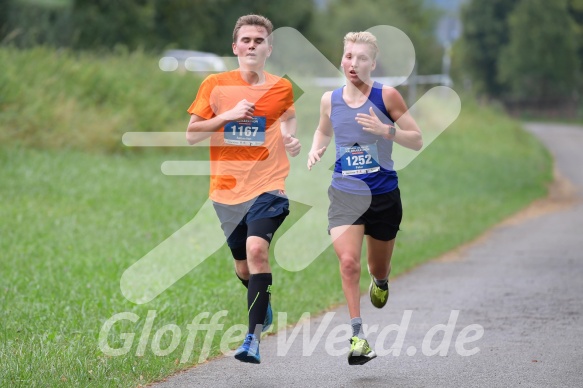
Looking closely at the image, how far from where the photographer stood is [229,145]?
7.03 m

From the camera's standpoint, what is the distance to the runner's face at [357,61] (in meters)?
7.12

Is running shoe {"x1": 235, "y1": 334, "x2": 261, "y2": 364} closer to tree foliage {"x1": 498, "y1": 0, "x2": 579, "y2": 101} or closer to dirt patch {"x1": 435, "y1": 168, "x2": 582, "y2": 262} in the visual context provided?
dirt patch {"x1": 435, "y1": 168, "x2": 582, "y2": 262}

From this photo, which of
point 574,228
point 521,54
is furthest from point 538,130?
point 574,228

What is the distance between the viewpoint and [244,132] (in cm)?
700

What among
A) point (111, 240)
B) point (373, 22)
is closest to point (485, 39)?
point (373, 22)

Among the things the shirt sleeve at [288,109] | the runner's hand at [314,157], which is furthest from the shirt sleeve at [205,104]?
the runner's hand at [314,157]

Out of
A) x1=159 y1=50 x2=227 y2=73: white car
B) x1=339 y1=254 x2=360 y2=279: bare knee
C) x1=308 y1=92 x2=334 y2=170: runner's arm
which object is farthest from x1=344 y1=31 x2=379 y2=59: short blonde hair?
x1=159 y1=50 x2=227 y2=73: white car

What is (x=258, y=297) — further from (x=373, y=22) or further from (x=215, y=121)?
(x=373, y=22)

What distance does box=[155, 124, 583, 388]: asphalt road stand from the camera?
263 inches

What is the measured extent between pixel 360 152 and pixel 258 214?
809 mm

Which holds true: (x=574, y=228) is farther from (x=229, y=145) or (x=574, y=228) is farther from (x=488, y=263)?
(x=229, y=145)

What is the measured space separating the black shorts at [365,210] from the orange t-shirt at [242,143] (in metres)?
0.43

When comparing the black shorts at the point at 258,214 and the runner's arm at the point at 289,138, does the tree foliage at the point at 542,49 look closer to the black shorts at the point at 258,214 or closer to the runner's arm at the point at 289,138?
the runner's arm at the point at 289,138

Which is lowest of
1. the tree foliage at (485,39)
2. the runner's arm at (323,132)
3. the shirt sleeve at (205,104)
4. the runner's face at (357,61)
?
the tree foliage at (485,39)
